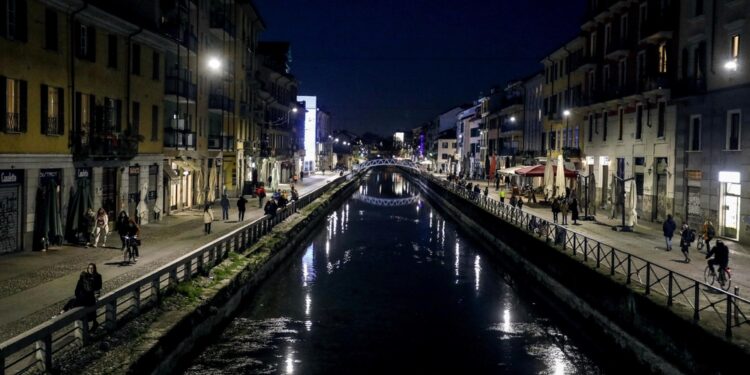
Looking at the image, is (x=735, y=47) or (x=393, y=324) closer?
(x=393, y=324)

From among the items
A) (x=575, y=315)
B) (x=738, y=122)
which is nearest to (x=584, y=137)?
(x=738, y=122)

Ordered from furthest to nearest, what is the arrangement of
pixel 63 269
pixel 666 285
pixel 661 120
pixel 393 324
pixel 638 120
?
pixel 638 120 < pixel 661 120 < pixel 393 324 < pixel 63 269 < pixel 666 285

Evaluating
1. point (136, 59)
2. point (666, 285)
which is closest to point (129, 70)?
point (136, 59)

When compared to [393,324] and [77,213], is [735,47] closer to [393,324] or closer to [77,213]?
[393,324]

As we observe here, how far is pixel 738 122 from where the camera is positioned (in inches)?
1187

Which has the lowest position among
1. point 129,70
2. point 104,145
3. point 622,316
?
point 622,316

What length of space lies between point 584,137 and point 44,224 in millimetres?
38728

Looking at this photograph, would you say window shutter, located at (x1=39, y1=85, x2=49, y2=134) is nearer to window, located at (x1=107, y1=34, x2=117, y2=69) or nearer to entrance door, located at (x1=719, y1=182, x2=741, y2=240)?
window, located at (x1=107, y1=34, x2=117, y2=69)

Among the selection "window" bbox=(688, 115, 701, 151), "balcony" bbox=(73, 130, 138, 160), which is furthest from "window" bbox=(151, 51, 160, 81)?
"window" bbox=(688, 115, 701, 151)

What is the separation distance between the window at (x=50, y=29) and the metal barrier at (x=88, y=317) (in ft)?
30.1

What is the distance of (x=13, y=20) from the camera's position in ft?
75.0

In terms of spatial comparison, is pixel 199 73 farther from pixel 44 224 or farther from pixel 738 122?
pixel 738 122

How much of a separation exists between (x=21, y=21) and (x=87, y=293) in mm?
13836

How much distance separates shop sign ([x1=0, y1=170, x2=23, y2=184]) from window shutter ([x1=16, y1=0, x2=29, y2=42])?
14.1 ft
